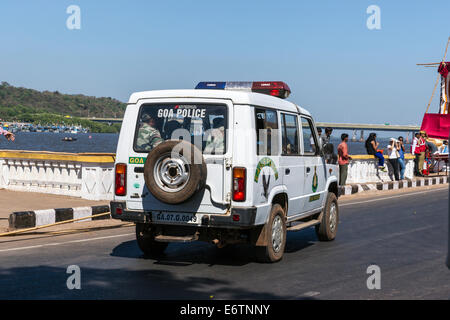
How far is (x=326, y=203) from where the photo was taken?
10.5 metres

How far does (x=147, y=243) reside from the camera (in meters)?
8.58

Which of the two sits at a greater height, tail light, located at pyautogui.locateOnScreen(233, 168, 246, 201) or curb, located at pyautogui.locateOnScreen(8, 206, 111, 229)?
tail light, located at pyautogui.locateOnScreen(233, 168, 246, 201)

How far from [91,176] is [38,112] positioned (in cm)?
19358

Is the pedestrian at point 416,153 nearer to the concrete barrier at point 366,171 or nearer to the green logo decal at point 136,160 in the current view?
the concrete barrier at point 366,171

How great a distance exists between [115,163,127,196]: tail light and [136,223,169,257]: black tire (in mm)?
531

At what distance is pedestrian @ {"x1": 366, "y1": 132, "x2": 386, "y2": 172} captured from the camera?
77.5 feet

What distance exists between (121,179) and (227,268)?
5.74 ft

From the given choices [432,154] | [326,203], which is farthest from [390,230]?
[432,154]

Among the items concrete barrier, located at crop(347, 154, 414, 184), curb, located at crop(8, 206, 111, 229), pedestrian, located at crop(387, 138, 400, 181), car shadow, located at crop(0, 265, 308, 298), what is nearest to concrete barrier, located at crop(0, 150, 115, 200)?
curb, located at crop(8, 206, 111, 229)

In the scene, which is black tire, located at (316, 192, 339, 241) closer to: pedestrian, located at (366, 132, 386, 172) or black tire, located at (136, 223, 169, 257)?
black tire, located at (136, 223, 169, 257)

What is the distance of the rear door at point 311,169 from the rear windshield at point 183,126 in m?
2.03

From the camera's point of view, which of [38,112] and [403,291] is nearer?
[403,291]
